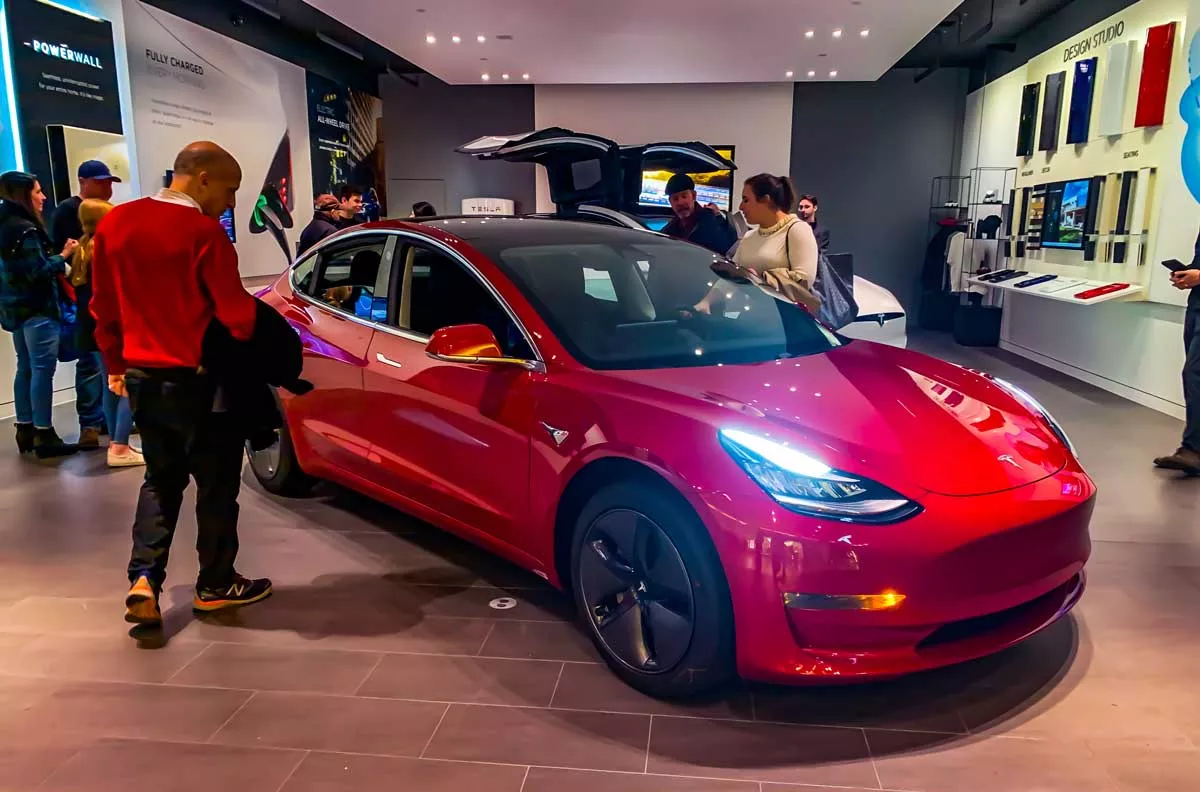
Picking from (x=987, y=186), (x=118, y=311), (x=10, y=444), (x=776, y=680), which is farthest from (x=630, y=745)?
(x=987, y=186)

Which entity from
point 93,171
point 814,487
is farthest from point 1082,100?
point 93,171

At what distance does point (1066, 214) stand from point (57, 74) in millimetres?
8651

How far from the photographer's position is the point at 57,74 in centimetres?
626

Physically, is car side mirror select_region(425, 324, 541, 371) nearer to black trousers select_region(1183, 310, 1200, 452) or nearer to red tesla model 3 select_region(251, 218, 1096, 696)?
red tesla model 3 select_region(251, 218, 1096, 696)

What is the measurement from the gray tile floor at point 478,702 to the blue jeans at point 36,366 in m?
1.79

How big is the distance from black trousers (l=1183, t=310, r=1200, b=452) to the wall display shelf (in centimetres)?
189

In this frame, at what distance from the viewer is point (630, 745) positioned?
2102 mm

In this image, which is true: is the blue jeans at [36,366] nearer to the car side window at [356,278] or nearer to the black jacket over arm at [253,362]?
the car side window at [356,278]

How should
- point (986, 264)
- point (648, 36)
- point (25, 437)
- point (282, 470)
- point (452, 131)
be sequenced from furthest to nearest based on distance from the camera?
1. point (452, 131)
2. point (986, 264)
3. point (648, 36)
4. point (25, 437)
5. point (282, 470)

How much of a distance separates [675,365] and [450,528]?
3.43 feet

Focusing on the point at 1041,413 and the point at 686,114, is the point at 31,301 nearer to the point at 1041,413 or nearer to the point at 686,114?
the point at 1041,413

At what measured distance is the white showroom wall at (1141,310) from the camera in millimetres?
5949

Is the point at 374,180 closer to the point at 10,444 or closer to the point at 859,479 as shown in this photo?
the point at 10,444

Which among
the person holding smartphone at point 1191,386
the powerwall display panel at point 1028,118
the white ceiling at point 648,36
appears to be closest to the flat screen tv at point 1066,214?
the powerwall display panel at point 1028,118
